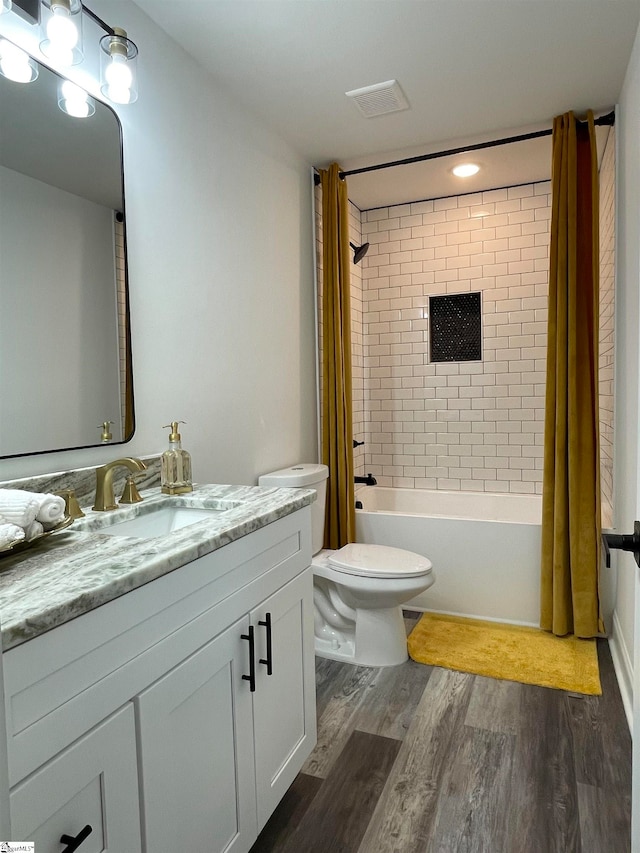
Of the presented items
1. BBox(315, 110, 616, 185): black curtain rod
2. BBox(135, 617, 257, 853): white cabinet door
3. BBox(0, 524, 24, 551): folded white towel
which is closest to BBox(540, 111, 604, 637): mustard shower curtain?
BBox(315, 110, 616, 185): black curtain rod

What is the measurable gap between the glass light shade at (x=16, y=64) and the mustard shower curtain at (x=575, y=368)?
2.22m

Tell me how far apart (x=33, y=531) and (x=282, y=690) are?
80cm

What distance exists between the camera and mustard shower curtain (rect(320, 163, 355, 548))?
306 centimetres

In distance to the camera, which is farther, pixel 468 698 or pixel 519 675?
pixel 519 675

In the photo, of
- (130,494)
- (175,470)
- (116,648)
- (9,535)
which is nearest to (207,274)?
(175,470)

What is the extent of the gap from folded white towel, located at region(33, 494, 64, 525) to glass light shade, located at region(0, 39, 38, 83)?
3.52ft

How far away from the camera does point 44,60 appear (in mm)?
1462

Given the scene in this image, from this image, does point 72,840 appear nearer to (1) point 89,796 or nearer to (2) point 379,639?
(1) point 89,796

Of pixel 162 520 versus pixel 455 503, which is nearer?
pixel 162 520

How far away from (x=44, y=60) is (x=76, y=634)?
149cm

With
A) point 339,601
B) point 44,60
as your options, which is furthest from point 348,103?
point 339,601

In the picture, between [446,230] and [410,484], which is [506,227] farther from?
[410,484]

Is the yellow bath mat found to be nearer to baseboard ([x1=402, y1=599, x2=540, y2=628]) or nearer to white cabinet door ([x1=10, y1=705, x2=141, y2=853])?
baseboard ([x1=402, y1=599, x2=540, y2=628])

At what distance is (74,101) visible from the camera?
1557mm
